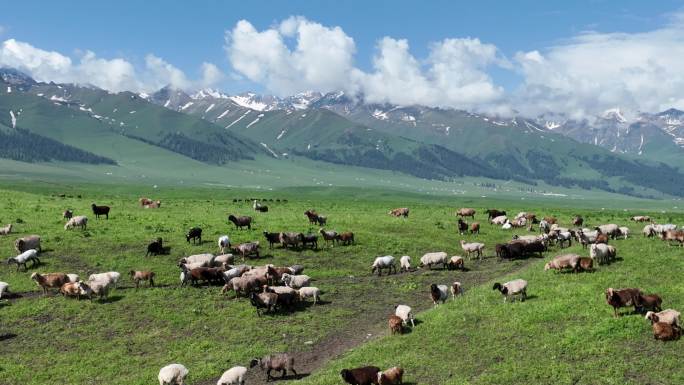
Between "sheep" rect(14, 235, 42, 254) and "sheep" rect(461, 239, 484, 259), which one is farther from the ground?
"sheep" rect(461, 239, 484, 259)

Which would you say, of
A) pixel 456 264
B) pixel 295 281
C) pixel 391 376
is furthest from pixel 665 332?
pixel 295 281

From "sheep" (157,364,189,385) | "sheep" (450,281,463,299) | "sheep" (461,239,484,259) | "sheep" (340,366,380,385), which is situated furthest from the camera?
"sheep" (461,239,484,259)

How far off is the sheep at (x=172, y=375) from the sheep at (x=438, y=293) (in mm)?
14064

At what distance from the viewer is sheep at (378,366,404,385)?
18172mm

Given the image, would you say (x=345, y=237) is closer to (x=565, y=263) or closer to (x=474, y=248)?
(x=474, y=248)

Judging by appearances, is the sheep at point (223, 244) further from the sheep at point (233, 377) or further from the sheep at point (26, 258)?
the sheep at point (233, 377)

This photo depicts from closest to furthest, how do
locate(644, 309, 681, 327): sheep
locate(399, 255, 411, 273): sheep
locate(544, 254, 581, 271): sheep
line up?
locate(644, 309, 681, 327): sheep
locate(544, 254, 581, 271): sheep
locate(399, 255, 411, 273): sheep

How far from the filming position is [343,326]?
2691cm

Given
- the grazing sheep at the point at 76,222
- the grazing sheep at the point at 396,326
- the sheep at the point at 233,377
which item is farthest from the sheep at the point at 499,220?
the sheep at the point at 233,377

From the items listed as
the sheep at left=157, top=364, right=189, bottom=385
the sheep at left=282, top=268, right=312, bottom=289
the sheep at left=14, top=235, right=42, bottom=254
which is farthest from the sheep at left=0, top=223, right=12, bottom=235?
the sheep at left=157, top=364, right=189, bottom=385

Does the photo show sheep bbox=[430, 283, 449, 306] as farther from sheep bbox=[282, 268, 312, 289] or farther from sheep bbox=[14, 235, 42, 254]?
sheep bbox=[14, 235, 42, 254]

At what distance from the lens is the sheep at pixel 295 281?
31.8 m

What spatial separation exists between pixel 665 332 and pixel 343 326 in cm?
1418

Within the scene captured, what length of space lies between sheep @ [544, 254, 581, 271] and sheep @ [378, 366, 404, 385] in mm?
16746
